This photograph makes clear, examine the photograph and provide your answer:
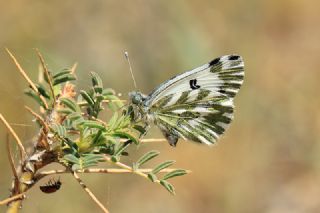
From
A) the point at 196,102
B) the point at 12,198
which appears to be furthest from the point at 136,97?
the point at 12,198

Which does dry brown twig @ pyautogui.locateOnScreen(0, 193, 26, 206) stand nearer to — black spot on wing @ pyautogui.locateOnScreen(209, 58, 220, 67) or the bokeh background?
black spot on wing @ pyautogui.locateOnScreen(209, 58, 220, 67)

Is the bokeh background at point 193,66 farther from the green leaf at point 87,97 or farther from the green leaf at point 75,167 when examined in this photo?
the green leaf at point 75,167

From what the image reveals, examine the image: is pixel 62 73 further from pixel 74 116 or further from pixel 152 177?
pixel 152 177

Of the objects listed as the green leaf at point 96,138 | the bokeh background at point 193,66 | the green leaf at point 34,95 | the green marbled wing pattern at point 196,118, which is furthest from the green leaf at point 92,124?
the bokeh background at point 193,66

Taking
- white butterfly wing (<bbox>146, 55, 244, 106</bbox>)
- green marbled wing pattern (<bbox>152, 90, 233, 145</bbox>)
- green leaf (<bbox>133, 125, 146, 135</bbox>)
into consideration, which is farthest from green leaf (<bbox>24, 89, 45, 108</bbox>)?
white butterfly wing (<bbox>146, 55, 244, 106</bbox>)

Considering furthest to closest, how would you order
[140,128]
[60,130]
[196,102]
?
1. [196,102]
2. [140,128]
3. [60,130]

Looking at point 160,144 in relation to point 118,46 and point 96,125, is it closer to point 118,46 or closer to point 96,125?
point 118,46
